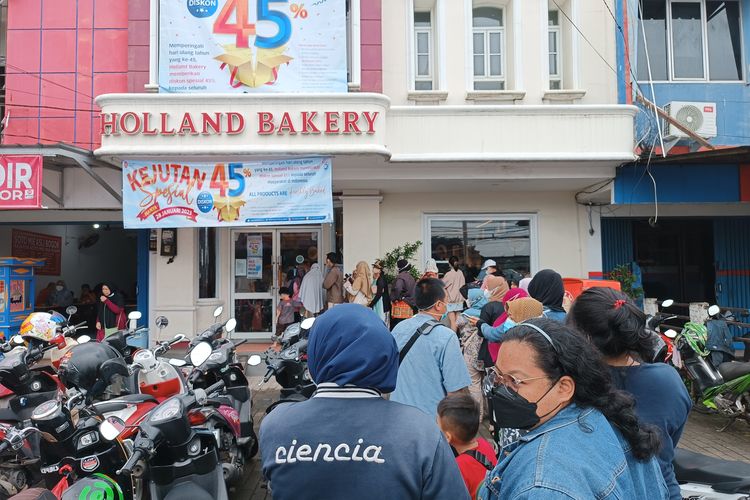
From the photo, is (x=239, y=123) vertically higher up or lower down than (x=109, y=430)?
higher up

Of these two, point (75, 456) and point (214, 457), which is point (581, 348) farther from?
point (75, 456)

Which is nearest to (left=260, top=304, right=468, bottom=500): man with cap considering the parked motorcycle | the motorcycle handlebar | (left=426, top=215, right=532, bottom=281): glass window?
the motorcycle handlebar

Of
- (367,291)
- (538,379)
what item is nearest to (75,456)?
(538,379)

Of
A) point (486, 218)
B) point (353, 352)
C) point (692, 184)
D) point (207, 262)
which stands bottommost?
point (353, 352)

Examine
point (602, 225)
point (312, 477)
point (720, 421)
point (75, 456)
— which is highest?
point (602, 225)

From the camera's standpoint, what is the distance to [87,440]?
11.4ft

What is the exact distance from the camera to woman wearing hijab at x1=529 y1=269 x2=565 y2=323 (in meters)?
3.89

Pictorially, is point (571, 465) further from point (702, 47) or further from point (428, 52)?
point (702, 47)

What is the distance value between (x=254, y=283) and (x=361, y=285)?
2848mm

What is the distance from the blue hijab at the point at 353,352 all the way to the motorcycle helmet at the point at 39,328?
4592 mm

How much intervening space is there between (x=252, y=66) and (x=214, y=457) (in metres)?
7.26

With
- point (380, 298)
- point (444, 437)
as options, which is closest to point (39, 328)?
point (444, 437)

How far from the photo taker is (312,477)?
1540 mm

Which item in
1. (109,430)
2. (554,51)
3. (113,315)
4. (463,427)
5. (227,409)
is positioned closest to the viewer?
(463,427)
